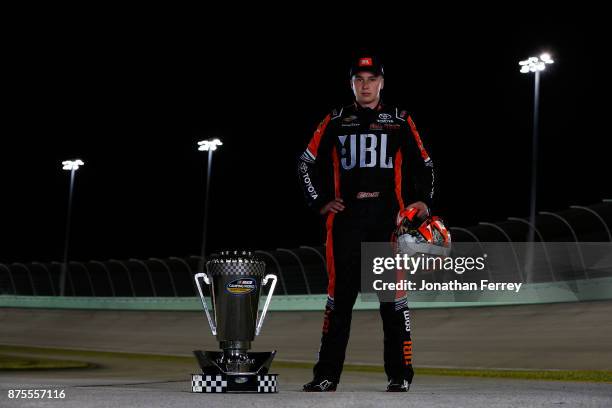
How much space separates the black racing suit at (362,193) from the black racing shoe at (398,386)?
61mm

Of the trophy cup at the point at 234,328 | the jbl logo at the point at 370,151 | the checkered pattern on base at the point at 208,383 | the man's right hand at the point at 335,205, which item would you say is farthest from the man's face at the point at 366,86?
the checkered pattern on base at the point at 208,383

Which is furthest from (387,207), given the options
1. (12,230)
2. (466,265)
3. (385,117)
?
Answer: (12,230)

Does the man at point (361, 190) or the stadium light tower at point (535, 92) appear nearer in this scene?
the man at point (361, 190)

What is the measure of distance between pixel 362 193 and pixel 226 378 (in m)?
1.63

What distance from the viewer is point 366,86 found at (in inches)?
280

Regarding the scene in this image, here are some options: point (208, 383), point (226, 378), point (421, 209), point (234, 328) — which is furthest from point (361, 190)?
point (208, 383)

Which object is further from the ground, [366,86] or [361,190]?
[366,86]

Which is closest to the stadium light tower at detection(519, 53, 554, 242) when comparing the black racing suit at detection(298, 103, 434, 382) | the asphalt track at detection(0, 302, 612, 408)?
the asphalt track at detection(0, 302, 612, 408)

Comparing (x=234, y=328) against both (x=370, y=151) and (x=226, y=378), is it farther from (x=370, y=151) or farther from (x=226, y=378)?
(x=370, y=151)

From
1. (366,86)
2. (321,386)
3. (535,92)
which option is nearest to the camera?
(321,386)

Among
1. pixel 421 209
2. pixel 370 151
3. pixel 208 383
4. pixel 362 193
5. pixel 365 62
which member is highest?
pixel 365 62

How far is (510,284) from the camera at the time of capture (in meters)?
22.8

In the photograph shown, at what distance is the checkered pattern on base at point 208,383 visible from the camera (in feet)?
22.2

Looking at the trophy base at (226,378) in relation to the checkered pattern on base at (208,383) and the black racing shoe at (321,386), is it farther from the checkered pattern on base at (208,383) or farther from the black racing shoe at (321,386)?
the black racing shoe at (321,386)
